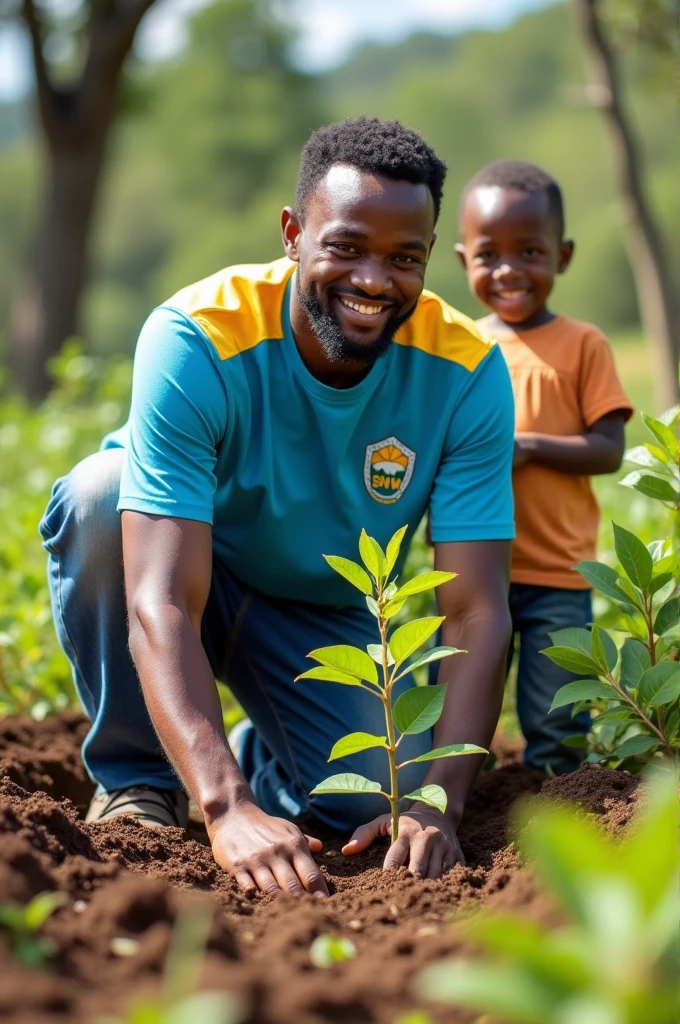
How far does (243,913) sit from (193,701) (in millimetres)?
445

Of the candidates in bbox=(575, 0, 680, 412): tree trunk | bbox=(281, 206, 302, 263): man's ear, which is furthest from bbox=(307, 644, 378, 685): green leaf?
bbox=(575, 0, 680, 412): tree trunk

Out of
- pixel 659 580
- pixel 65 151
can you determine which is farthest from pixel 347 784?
pixel 65 151

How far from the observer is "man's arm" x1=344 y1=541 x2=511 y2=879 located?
1971mm

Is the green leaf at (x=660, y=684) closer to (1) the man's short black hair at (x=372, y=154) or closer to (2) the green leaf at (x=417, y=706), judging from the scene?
(2) the green leaf at (x=417, y=706)

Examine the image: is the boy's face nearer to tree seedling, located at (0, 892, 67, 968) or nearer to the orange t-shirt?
the orange t-shirt

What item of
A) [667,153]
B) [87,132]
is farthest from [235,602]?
[667,153]

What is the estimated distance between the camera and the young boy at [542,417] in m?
2.85

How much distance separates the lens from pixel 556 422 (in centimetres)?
290

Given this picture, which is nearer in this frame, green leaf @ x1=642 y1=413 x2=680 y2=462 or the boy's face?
green leaf @ x1=642 y1=413 x2=680 y2=462

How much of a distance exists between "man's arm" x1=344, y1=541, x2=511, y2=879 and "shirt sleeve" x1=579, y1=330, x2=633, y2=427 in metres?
0.58

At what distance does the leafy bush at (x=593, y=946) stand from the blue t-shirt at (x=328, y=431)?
1533mm

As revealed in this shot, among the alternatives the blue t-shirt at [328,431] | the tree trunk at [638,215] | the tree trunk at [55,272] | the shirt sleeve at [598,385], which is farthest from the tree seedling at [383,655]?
the tree trunk at [55,272]

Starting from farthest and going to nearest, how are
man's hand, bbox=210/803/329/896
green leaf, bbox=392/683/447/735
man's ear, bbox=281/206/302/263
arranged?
man's ear, bbox=281/206/302/263, green leaf, bbox=392/683/447/735, man's hand, bbox=210/803/329/896

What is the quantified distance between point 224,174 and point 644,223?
3395 cm
